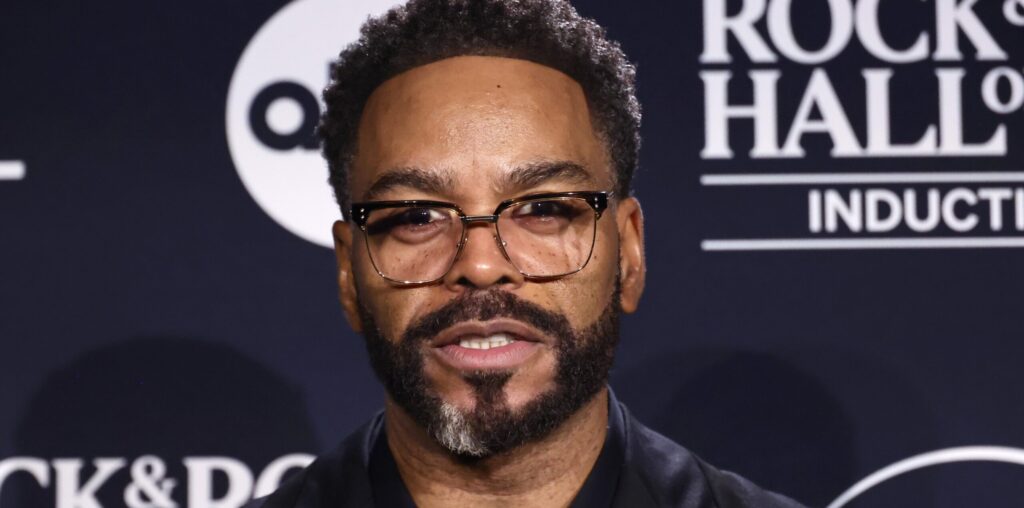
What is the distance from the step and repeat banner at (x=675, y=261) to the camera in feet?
6.66

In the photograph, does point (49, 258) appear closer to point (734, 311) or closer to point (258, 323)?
point (258, 323)

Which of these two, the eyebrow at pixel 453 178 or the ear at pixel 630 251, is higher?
the eyebrow at pixel 453 178

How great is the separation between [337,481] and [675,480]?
42 cm

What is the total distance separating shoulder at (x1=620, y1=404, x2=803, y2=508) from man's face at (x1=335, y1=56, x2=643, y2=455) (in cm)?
17

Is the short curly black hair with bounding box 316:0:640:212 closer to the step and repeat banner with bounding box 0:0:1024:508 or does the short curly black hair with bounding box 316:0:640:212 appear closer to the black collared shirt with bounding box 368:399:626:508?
the black collared shirt with bounding box 368:399:626:508

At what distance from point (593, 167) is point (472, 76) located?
0.58 feet

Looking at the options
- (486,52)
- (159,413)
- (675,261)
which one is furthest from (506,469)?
(159,413)

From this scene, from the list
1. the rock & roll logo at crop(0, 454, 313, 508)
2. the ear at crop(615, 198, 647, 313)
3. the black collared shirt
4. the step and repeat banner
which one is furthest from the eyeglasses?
the rock & roll logo at crop(0, 454, 313, 508)

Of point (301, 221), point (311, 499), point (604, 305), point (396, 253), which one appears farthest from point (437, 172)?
point (301, 221)

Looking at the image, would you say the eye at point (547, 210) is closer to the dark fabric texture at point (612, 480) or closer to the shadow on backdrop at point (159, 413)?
the dark fabric texture at point (612, 480)

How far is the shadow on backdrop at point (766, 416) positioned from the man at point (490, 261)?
→ 0.44m

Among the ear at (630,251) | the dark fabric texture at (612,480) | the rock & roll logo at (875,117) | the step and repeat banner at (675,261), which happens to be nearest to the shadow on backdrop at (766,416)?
the step and repeat banner at (675,261)

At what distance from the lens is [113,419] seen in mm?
2041

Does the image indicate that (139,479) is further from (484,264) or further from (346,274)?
(484,264)
